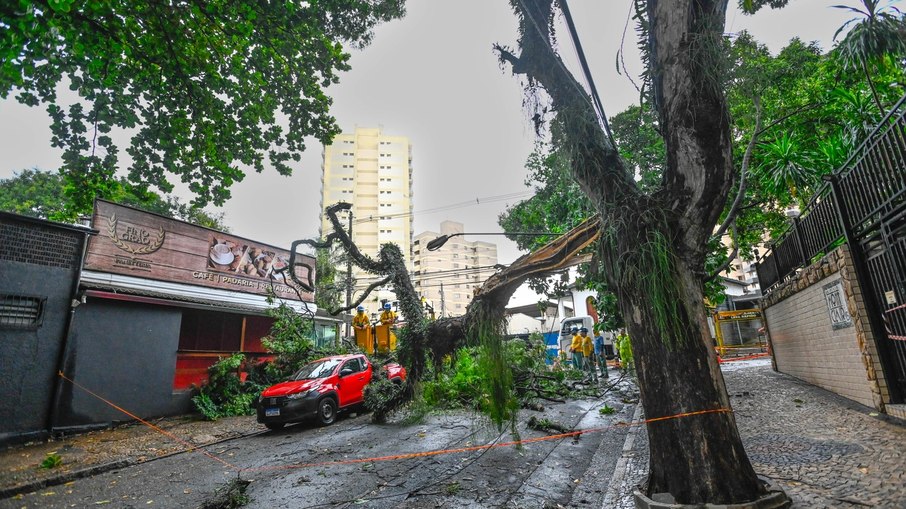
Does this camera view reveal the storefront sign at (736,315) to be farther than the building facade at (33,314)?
Yes

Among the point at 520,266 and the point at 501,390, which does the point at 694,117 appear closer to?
the point at 520,266

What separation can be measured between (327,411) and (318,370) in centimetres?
122

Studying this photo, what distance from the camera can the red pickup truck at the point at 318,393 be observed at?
9586mm

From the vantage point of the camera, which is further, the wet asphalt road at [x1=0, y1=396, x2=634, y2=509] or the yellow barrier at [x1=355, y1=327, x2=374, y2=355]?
the yellow barrier at [x1=355, y1=327, x2=374, y2=355]

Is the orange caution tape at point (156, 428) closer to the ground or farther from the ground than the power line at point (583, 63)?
closer to the ground

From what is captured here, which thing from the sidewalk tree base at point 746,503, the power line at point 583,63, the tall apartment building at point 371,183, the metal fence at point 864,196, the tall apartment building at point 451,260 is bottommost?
the sidewalk tree base at point 746,503

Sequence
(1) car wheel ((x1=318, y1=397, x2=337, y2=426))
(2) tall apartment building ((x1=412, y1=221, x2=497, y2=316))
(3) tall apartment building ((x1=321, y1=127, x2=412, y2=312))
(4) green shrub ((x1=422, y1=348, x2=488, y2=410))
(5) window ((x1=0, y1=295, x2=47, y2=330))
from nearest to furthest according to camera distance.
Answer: (5) window ((x1=0, y1=295, x2=47, y2=330)) → (1) car wheel ((x1=318, y1=397, x2=337, y2=426)) → (4) green shrub ((x1=422, y1=348, x2=488, y2=410)) → (3) tall apartment building ((x1=321, y1=127, x2=412, y2=312)) → (2) tall apartment building ((x1=412, y1=221, x2=497, y2=316))

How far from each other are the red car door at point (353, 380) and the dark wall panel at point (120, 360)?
5264 mm

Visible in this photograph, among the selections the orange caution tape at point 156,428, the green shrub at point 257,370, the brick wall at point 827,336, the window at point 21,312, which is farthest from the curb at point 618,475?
the window at point 21,312

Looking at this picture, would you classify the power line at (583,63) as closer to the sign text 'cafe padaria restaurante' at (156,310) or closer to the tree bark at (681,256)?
the tree bark at (681,256)

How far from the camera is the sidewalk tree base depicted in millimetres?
2773

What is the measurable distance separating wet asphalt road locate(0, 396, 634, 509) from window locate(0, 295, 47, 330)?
464cm

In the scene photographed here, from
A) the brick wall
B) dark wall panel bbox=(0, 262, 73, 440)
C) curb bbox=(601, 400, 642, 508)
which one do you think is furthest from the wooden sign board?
the brick wall

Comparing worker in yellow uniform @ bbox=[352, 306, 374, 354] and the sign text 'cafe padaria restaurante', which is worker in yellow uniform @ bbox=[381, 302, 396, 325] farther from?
the sign text 'cafe padaria restaurante'
